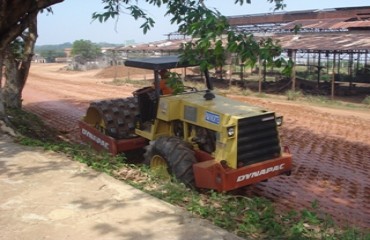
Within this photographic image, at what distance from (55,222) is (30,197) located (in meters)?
0.80

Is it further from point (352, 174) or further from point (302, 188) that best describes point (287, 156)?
point (352, 174)

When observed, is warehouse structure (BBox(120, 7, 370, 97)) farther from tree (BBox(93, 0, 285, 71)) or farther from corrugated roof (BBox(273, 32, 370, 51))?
tree (BBox(93, 0, 285, 71))

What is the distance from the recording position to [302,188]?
22.3ft

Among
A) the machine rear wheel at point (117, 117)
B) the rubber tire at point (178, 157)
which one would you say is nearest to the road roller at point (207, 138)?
the rubber tire at point (178, 157)

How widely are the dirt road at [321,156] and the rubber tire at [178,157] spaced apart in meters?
1.25

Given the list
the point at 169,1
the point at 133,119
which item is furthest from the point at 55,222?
the point at 133,119

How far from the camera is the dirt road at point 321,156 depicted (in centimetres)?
621

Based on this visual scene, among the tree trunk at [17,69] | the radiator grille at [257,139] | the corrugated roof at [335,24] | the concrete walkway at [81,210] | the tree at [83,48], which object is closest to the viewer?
the concrete walkway at [81,210]

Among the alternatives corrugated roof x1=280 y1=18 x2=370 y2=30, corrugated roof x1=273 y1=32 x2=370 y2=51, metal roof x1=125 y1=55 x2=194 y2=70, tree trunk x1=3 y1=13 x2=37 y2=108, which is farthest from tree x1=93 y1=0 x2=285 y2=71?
corrugated roof x1=280 y1=18 x2=370 y2=30

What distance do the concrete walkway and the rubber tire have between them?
111 cm

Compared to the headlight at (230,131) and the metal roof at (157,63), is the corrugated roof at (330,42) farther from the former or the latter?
the headlight at (230,131)

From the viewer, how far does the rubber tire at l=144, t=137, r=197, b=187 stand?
5848 millimetres

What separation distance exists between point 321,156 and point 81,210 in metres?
6.13

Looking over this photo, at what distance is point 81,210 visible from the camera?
4203 millimetres
